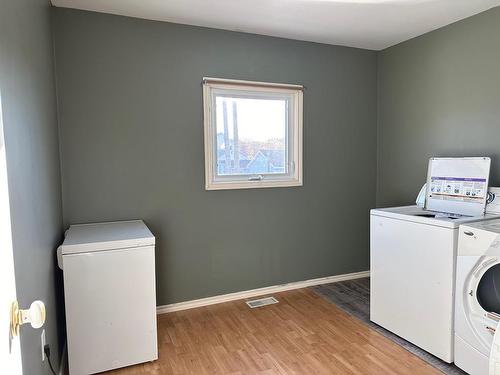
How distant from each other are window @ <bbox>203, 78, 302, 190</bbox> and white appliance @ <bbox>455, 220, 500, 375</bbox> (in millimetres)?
1593

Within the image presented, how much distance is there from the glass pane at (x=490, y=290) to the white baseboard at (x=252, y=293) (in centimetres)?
167

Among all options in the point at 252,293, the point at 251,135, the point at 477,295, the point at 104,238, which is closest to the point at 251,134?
the point at 251,135

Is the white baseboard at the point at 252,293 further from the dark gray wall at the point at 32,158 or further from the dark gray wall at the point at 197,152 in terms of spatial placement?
the dark gray wall at the point at 32,158

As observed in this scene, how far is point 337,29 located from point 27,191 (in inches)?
103

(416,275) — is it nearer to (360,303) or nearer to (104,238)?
(360,303)

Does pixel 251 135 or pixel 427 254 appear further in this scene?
pixel 251 135

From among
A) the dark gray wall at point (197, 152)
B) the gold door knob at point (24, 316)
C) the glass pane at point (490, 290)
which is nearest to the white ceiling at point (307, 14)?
the dark gray wall at point (197, 152)

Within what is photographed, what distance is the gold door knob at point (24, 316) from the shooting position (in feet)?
2.67

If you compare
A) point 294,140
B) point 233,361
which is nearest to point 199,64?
point 294,140

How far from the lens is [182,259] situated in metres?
2.94

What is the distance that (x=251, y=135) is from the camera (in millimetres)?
3158

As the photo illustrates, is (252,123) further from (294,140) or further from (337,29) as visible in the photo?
(337,29)

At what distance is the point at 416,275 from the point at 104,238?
1991 millimetres

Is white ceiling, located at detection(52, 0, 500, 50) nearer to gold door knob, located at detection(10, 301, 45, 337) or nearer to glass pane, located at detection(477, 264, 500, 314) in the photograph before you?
glass pane, located at detection(477, 264, 500, 314)
